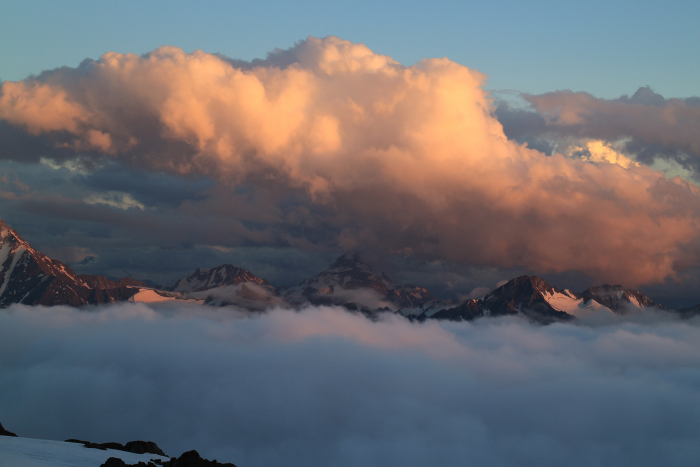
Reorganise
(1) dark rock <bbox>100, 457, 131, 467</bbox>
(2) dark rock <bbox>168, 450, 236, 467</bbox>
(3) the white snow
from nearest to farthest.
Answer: (3) the white snow
(1) dark rock <bbox>100, 457, 131, 467</bbox>
(2) dark rock <bbox>168, 450, 236, 467</bbox>

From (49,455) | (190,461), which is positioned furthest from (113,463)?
(49,455)

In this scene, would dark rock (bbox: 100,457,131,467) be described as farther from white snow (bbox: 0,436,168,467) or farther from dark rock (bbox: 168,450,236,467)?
dark rock (bbox: 168,450,236,467)

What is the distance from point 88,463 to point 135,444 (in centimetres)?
5119

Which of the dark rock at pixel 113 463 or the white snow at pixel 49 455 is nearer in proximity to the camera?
the white snow at pixel 49 455

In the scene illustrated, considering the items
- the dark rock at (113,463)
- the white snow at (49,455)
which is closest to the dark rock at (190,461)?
the dark rock at (113,463)

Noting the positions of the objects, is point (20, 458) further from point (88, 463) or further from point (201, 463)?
point (201, 463)

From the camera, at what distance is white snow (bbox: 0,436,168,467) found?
104 meters

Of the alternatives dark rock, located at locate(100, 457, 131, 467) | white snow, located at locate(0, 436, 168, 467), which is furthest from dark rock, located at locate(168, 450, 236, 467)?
white snow, located at locate(0, 436, 168, 467)

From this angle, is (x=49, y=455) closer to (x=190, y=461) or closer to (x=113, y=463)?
(x=113, y=463)

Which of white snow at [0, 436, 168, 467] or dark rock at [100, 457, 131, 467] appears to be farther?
dark rock at [100, 457, 131, 467]

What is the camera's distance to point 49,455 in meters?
118

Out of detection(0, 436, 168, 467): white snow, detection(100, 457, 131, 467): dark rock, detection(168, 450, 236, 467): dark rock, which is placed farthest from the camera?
detection(168, 450, 236, 467): dark rock

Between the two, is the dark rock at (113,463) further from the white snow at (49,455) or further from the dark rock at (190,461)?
the dark rock at (190,461)

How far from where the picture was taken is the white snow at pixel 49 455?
4076 inches
